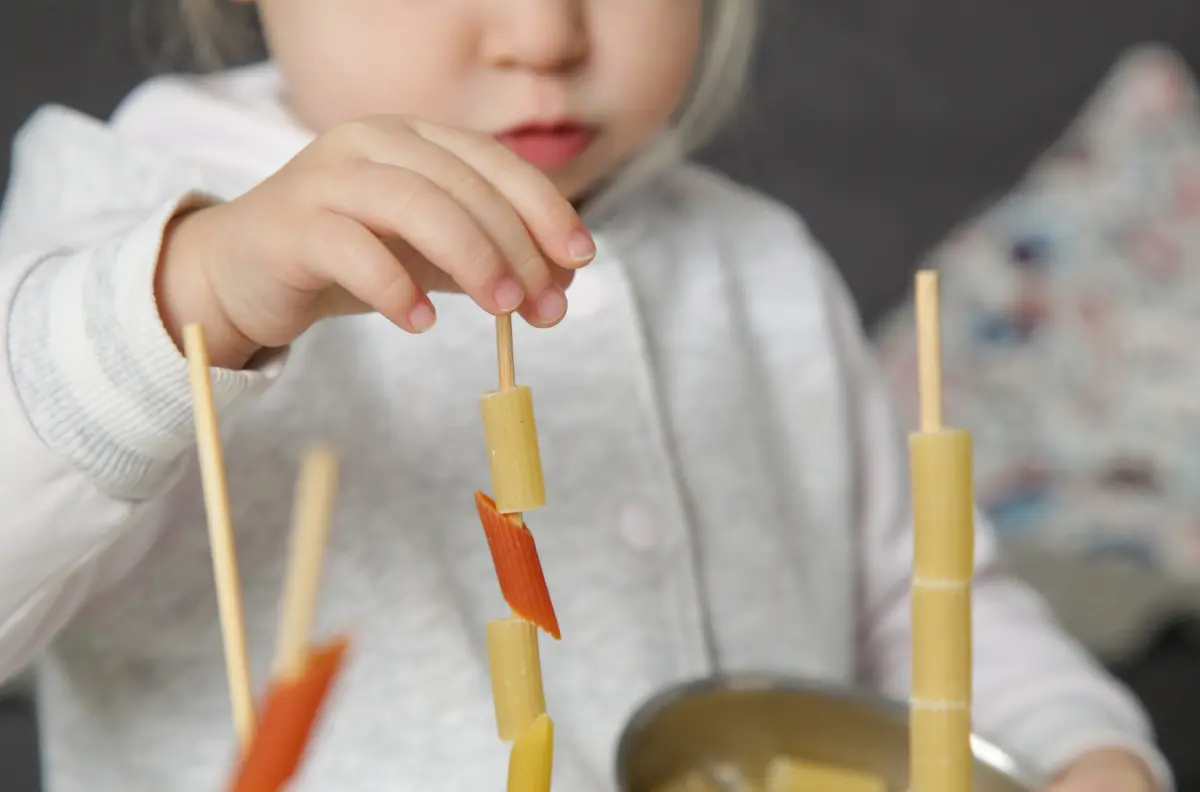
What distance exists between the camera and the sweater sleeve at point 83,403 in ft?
1.35

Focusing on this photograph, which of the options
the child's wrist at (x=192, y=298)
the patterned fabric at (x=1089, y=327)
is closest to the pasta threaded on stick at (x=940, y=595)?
the child's wrist at (x=192, y=298)

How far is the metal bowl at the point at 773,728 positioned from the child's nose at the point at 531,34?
0.26m

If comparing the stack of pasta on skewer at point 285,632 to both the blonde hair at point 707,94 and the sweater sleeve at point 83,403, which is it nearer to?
the sweater sleeve at point 83,403

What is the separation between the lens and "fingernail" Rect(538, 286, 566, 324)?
370 millimetres

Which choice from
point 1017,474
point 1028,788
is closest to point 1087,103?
point 1017,474

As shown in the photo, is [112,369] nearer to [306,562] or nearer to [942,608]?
[306,562]

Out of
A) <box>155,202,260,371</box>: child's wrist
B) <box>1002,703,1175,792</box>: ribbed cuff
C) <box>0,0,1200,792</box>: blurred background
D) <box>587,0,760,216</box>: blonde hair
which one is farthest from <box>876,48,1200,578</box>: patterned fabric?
<box>155,202,260,371</box>: child's wrist

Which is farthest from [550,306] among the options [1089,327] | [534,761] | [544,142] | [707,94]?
[1089,327]

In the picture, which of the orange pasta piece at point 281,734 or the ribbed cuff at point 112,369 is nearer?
the orange pasta piece at point 281,734

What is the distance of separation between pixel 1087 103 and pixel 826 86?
1.00ft

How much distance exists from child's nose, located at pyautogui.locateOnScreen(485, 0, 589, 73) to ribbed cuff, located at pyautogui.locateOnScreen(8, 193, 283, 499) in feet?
0.54

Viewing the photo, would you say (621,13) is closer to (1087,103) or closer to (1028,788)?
(1028,788)

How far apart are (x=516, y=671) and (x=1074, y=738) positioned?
358 mm

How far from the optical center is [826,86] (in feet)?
5.01
